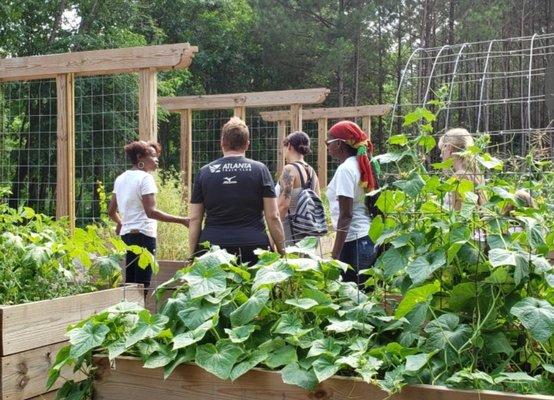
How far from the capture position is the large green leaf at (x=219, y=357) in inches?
76.3

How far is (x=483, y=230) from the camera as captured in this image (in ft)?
6.79

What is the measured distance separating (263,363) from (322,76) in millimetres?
23286

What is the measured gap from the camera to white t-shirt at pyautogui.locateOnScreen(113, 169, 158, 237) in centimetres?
532

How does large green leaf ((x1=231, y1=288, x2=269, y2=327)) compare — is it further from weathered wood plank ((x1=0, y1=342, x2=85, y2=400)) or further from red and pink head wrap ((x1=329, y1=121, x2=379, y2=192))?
red and pink head wrap ((x1=329, y1=121, x2=379, y2=192))

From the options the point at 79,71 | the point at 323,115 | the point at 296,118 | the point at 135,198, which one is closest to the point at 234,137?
the point at 135,198

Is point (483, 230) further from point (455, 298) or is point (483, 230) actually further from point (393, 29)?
point (393, 29)

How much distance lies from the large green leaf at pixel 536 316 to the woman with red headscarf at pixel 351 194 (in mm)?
2511

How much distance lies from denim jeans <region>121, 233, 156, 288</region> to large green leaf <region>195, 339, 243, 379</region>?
3010 mm

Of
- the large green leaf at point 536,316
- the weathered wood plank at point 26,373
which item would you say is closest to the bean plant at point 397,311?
the large green leaf at point 536,316

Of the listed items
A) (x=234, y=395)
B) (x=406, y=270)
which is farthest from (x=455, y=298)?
(x=234, y=395)

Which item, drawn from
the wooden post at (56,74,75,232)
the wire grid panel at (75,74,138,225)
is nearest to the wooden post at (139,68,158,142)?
the wooden post at (56,74,75,232)

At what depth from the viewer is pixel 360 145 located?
15.3 feet

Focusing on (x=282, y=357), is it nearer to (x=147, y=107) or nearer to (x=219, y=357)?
(x=219, y=357)

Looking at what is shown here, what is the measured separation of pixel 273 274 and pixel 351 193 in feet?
8.09
